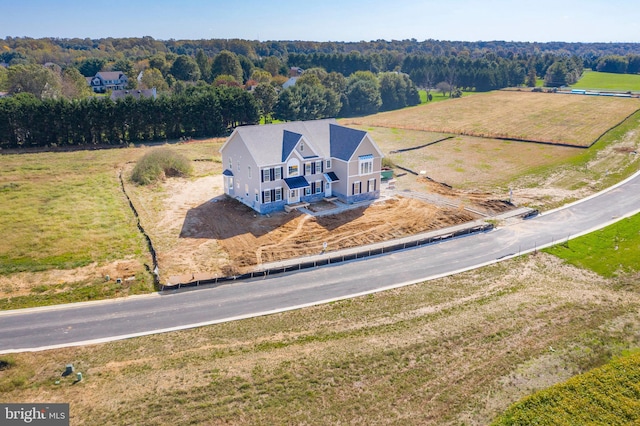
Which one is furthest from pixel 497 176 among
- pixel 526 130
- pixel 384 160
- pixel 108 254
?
pixel 108 254

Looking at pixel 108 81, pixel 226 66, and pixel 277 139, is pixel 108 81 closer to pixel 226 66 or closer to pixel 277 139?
pixel 226 66

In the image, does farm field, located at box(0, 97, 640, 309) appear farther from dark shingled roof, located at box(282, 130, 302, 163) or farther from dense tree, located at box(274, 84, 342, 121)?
dense tree, located at box(274, 84, 342, 121)

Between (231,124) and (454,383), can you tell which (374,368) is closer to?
(454,383)

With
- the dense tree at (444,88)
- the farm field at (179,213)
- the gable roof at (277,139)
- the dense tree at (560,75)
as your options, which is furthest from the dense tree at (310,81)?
the dense tree at (560,75)

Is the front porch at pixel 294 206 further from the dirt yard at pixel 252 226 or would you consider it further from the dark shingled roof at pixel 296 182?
the dark shingled roof at pixel 296 182

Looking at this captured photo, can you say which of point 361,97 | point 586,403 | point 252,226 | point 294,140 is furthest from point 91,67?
point 586,403

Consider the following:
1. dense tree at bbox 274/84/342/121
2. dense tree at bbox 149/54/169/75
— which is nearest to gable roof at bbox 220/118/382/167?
dense tree at bbox 274/84/342/121
